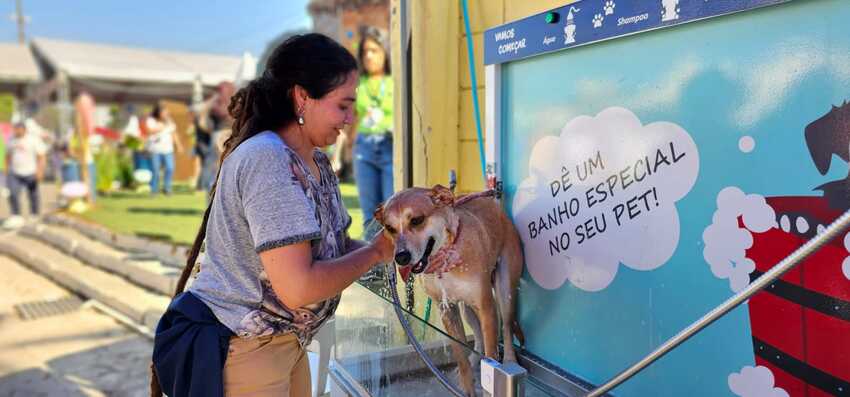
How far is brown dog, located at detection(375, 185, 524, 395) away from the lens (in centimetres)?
177

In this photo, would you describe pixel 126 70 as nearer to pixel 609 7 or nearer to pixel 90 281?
pixel 90 281

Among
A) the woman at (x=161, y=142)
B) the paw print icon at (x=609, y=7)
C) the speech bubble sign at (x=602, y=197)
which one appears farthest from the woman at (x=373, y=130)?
the woman at (x=161, y=142)

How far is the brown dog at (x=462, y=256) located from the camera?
5.81ft

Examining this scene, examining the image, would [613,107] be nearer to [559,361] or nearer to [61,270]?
[559,361]

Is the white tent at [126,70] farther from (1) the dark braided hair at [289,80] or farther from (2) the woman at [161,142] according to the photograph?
(1) the dark braided hair at [289,80]

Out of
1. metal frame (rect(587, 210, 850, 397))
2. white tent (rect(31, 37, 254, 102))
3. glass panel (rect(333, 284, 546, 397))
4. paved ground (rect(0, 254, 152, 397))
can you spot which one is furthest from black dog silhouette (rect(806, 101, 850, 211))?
white tent (rect(31, 37, 254, 102))

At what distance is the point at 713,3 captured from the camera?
55.3 inches

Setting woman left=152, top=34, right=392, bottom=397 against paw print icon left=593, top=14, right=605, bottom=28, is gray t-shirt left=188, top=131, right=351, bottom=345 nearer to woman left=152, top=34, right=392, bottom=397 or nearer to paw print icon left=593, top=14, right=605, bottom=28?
woman left=152, top=34, right=392, bottom=397

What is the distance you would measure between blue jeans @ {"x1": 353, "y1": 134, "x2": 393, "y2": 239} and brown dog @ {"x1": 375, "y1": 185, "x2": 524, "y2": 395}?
1871 mm

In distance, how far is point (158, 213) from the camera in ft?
32.4

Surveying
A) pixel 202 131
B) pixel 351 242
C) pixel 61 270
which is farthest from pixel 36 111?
pixel 351 242

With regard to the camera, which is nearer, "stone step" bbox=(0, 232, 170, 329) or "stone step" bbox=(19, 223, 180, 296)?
"stone step" bbox=(0, 232, 170, 329)

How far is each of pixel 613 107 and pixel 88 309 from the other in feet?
18.5

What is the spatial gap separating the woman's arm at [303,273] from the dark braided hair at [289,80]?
33 cm
